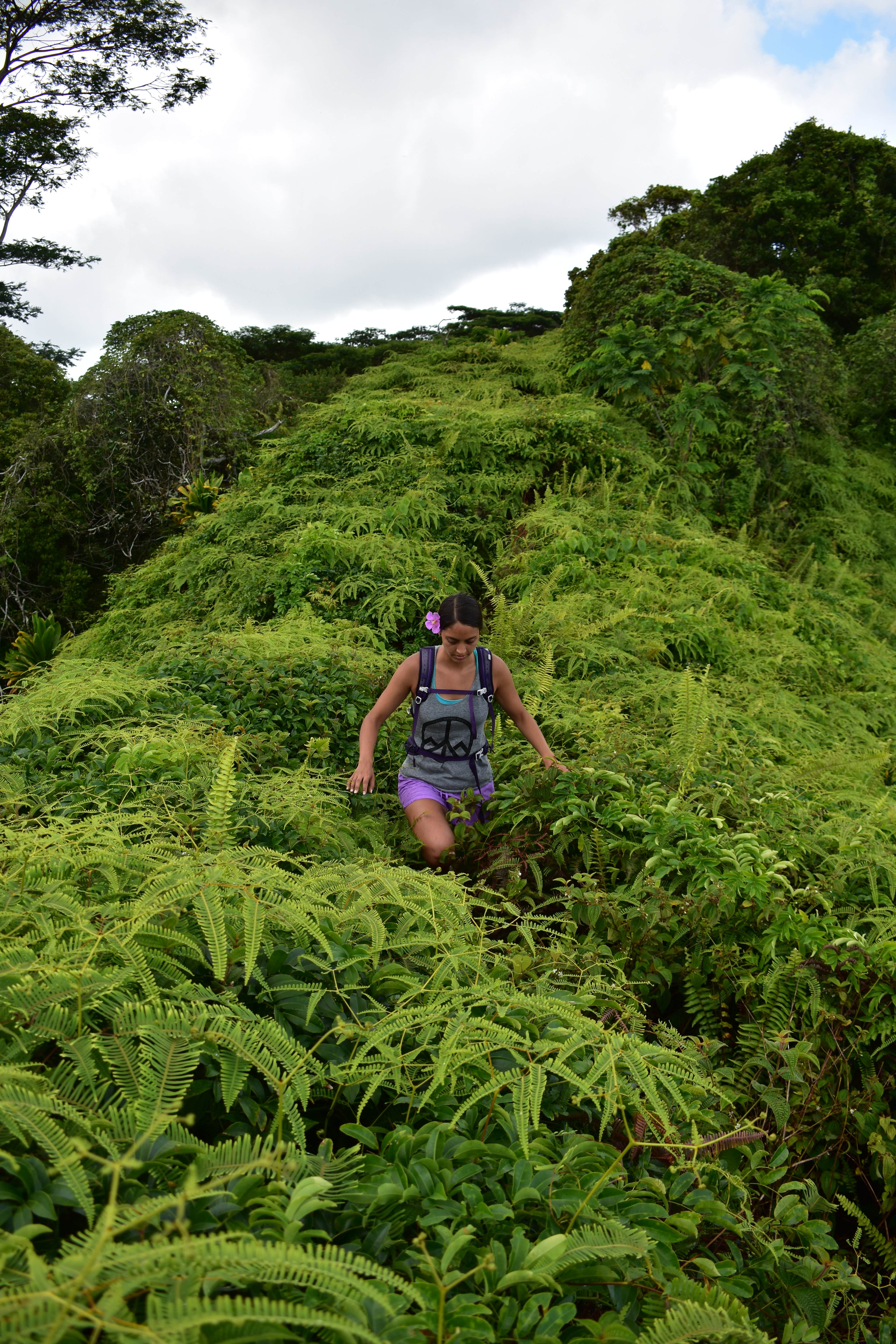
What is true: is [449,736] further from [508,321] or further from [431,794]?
[508,321]

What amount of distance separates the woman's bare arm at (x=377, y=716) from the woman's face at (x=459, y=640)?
0.63ft

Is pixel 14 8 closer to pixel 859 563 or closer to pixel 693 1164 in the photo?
pixel 859 563

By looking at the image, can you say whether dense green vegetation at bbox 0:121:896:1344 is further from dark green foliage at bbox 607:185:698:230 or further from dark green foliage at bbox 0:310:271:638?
dark green foliage at bbox 607:185:698:230

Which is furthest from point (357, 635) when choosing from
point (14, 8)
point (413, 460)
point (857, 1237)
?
point (14, 8)

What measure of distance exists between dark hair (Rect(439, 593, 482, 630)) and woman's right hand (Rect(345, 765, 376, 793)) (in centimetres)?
74

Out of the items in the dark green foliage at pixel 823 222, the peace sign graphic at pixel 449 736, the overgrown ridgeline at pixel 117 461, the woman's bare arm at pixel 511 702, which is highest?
the dark green foliage at pixel 823 222

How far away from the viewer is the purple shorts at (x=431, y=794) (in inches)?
152

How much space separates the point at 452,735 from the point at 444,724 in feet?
0.21

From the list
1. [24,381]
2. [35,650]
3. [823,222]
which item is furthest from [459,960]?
[24,381]

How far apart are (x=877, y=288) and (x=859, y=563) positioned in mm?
6897

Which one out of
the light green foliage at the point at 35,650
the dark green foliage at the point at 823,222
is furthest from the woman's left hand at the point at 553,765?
the dark green foliage at the point at 823,222

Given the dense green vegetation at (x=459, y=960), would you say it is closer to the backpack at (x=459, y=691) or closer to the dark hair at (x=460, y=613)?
the backpack at (x=459, y=691)

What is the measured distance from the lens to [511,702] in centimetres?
401

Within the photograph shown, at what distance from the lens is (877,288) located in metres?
13.8
